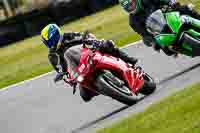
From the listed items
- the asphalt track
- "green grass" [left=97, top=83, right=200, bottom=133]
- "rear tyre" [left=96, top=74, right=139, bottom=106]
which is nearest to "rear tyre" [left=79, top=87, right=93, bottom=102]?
the asphalt track

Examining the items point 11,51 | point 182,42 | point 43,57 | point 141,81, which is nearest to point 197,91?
point 141,81

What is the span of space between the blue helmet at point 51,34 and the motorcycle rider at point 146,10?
1.87m

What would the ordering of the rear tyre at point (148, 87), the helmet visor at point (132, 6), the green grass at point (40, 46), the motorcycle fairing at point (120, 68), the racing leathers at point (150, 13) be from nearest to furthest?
1. the motorcycle fairing at point (120, 68)
2. the rear tyre at point (148, 87)
3. the racing leathers at point (150, 13)
4. the helmet visor at point (132, 6)
5. the green grass at point (40, 46)

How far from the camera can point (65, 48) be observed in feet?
34.7

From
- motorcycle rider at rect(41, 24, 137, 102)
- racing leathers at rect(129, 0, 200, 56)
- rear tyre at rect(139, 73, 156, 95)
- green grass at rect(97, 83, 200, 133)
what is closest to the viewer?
green grass at rect(97, 83, 200, 133)

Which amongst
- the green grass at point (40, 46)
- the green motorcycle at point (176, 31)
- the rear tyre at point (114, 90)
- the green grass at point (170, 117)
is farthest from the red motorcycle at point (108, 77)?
the green grass at point (40, 46)

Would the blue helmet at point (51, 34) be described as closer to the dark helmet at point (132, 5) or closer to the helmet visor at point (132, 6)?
the dark helmet at point (132, 5)

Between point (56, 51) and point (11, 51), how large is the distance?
14054 millimetres

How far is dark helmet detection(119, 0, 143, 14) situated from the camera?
38.4ft

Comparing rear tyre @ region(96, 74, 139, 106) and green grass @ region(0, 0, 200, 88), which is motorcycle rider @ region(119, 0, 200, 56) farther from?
green grass @ region(0, 0, 200, 88)

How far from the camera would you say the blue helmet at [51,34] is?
10.3 m

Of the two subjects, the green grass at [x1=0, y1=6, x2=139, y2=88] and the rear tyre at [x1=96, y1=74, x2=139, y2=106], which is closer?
the rear tyre at [x1=96, y1=74, x2=139, y2=106]

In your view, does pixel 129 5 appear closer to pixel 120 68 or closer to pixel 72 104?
pixel 120 68

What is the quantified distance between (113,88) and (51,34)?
1.43 metres
